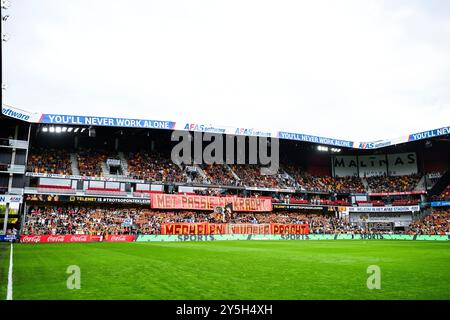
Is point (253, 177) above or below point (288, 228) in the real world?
above

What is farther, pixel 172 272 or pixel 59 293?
pixel 172 272

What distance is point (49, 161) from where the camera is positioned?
50875mm

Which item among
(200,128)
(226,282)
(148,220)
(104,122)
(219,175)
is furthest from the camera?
(219,175)

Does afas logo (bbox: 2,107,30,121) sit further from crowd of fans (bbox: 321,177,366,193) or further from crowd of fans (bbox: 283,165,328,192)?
crowd of fans (bbox: 321,177,366,193)

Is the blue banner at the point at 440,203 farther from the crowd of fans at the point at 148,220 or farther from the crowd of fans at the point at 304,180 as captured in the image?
the crowd of fans at the point at 304,180

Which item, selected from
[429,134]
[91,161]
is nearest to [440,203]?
[429,134]

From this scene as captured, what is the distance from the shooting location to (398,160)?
72.6 metres

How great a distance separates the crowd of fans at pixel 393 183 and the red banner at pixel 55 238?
5162 centimetres

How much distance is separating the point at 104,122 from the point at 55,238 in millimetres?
17821

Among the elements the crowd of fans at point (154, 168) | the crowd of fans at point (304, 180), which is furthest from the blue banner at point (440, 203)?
the crowd of fans at point (154, 168)

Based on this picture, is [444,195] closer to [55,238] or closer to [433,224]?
[433,224]
